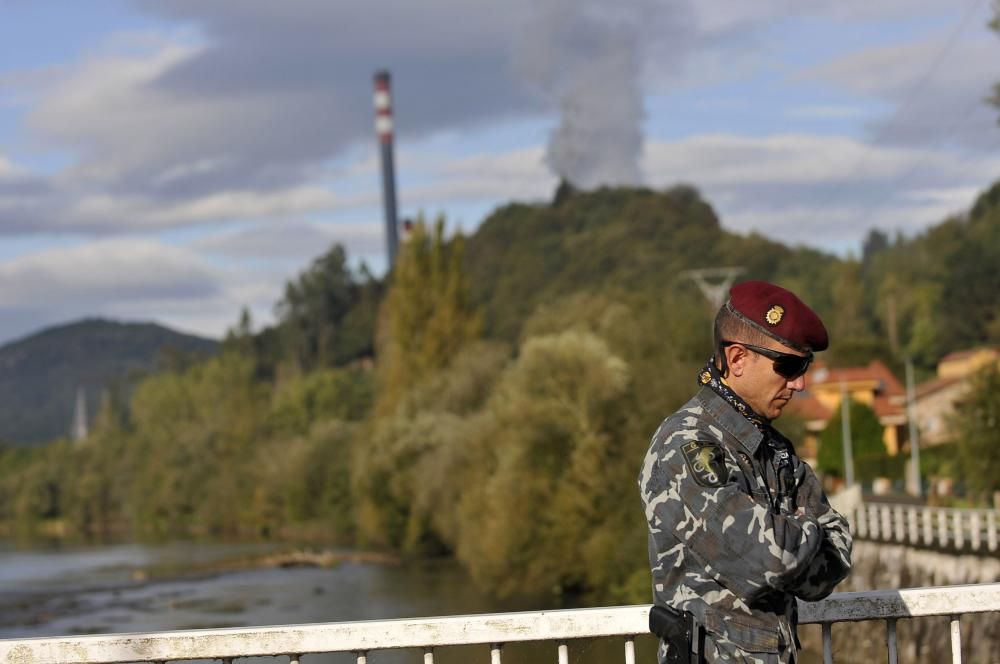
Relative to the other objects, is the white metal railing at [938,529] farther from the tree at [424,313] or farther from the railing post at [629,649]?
the tree at [424,313]

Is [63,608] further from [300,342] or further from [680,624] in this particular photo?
[300,342]

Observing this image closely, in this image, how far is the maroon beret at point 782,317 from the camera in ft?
10.9

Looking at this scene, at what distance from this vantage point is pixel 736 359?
3383mm

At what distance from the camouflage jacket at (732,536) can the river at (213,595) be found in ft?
80.9

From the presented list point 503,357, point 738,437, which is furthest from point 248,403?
point 738,437

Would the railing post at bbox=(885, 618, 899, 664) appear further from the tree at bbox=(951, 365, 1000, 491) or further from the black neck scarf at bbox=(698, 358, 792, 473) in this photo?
the tree at bbox=(951, 365, 1000, 491)

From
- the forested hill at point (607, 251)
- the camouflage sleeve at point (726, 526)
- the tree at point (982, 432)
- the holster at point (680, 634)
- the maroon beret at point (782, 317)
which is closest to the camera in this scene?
the camouflage sleeve at point (726, 526)

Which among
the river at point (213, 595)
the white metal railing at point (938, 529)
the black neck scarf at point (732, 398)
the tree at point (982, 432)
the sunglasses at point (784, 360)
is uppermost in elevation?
the sunglasses at point (784, 360)

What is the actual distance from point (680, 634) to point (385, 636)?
1.00m

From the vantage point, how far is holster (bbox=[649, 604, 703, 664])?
318cm

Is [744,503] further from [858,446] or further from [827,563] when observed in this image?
[858,446]

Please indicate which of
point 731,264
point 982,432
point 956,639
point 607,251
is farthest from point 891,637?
point 607,251

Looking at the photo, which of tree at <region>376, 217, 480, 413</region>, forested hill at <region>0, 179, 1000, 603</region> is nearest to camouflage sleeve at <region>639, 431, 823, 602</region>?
forested hill at <region>0, 179, 1000, 603</region>

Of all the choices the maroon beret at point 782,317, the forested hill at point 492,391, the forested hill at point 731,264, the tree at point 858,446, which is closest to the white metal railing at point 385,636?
the maroon beret at point 782,317
